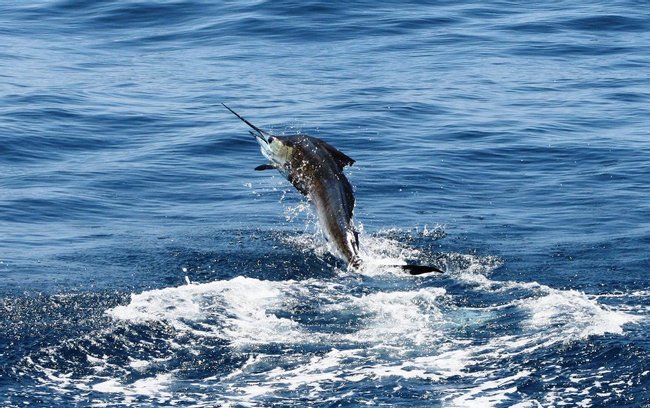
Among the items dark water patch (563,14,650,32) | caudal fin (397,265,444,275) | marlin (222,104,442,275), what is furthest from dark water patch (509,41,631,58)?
caudal fin (397,265,444,275)

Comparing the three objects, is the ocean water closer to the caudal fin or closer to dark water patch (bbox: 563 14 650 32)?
dark water patch (bbox: 563 14 650 32)

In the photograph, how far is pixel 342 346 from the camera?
15211 mm

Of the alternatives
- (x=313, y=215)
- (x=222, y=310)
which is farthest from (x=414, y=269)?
(x=313, y=215)

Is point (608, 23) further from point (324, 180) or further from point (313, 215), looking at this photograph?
point (324, 180)

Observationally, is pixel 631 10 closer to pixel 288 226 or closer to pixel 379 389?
pixel 288 226

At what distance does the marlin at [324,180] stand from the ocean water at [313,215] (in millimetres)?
713

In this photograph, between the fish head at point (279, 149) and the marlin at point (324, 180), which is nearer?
the marlin at point (324, 180)

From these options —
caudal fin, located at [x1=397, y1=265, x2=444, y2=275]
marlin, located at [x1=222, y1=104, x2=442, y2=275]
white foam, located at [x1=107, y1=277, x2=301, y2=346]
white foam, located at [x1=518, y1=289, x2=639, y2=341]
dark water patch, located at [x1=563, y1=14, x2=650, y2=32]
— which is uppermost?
marlin, located at [x1=222, y1=104, x2=442, y2=275]

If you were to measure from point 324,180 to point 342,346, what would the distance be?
349 cm

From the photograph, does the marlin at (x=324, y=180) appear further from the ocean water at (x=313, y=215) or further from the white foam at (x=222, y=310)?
the white foam at (x=222, y=310)

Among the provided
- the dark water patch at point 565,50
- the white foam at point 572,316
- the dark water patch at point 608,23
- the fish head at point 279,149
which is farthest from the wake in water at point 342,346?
the dark water patch at point 608,23

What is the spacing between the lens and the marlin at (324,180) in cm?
A: 1769

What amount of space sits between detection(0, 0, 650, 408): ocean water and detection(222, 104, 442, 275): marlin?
2.34ft

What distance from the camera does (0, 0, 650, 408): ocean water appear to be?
574 inches
